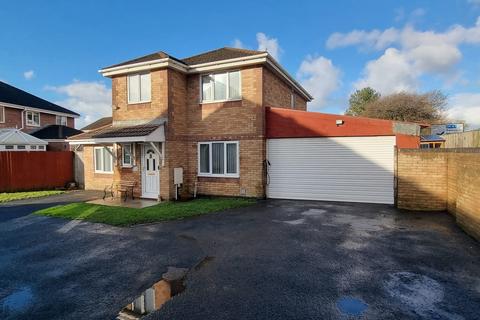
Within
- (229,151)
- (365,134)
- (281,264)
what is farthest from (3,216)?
(365,134)

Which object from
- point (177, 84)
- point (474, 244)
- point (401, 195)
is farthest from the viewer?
point (177, 84)

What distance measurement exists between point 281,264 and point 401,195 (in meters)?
7.24

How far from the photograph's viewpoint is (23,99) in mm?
28156

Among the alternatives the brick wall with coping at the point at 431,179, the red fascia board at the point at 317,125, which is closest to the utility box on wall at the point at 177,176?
the red fascia board at the point at 317,125

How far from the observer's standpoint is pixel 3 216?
9930 millimetres

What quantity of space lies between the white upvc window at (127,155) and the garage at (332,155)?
6621mm

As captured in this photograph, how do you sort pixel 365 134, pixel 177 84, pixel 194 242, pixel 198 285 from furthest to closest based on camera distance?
pixel 177 84 < pixel 365 134 < pixel 194 242 < pixel 198 285

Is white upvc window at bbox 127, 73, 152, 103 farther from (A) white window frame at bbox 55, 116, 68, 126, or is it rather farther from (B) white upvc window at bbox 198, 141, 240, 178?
(A) white window frame at bbox 55, 116, 68, 126

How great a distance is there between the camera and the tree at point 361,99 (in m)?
43.2

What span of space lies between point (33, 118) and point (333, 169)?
30561 mm

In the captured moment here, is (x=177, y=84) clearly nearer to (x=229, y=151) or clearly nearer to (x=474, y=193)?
(x=229, y=151)

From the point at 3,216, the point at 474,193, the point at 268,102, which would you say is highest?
the point at 268,102

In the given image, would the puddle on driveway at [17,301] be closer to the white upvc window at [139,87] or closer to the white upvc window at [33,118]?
the white upvc window at [139,87]

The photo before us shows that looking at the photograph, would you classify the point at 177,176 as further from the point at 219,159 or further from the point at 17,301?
the point at 17,301
